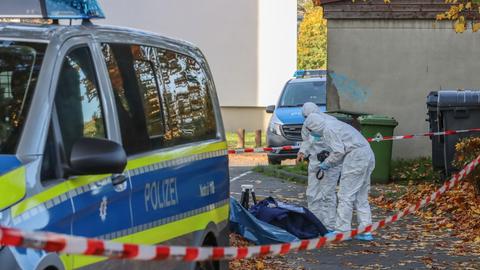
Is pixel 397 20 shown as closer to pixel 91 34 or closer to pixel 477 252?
pixel 477 252

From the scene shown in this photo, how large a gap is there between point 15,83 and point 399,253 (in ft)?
20.5

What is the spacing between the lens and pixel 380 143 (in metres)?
15.6

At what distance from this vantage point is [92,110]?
467cm

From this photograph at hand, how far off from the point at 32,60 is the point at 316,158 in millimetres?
7276

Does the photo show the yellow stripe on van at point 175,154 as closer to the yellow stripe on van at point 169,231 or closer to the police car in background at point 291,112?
the yellow stripe on van at point 169,231

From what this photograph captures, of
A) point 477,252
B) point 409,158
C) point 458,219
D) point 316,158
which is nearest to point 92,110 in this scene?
point 477,252

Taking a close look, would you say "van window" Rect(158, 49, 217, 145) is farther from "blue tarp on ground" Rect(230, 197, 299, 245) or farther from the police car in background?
the police car in background

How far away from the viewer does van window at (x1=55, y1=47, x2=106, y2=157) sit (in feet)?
14.3

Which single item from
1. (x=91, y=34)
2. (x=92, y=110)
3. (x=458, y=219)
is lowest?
(x=458, y=219)

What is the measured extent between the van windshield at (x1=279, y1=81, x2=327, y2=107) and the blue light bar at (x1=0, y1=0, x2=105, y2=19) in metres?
14.1

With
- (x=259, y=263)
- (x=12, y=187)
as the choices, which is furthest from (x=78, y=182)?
(x=259, y=263)

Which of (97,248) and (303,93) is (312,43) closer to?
(303,93)

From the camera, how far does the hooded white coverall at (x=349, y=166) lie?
416 inches

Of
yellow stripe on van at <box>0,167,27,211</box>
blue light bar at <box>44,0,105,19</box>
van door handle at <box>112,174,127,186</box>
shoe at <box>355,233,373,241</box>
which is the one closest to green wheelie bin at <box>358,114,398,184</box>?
shoe at <box>355,233,373,241</box>
